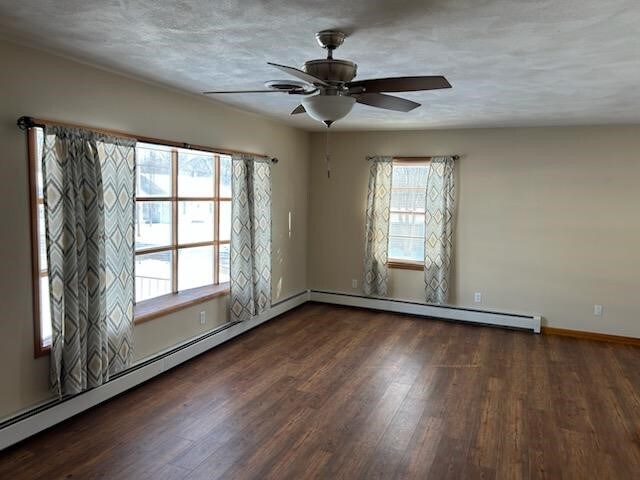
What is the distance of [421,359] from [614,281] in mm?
2458

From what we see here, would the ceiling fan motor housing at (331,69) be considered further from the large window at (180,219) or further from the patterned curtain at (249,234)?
the patterned curtain at (249,234)

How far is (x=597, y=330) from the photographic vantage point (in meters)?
5.21

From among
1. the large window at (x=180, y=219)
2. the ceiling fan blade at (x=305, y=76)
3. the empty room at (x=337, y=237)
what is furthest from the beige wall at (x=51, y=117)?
the ceiling fan blade at (x=305, y=76)

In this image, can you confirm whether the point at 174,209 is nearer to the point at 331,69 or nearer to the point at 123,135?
the point at 123,135

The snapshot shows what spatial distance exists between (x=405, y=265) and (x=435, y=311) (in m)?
0.70

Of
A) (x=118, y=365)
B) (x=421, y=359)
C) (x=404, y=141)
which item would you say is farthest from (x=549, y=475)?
(x=404, y=141)

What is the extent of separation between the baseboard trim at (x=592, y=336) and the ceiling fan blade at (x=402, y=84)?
4.22 m

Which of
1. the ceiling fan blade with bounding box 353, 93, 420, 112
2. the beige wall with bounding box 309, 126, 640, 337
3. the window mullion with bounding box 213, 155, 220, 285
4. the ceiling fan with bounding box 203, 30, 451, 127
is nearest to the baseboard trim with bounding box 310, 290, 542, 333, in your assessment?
the beige wall with bounding box 309, 126, 640, 337

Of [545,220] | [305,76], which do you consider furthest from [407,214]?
[305,76]

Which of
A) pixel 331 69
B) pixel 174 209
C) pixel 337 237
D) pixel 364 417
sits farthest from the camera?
pixel 337 237

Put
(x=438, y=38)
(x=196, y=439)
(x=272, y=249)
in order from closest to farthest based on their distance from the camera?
1. (x=438, y=38)
2. (x=196, y=439)
3. (x=272, y=249)

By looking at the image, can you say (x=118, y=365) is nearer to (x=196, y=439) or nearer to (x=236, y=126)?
(x=196, y=439)

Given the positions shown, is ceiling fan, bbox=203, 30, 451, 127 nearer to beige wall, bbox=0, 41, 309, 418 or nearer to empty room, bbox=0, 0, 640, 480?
empty room, bbox=0, 0, 640, 480

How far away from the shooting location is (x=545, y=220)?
5.34 metres
